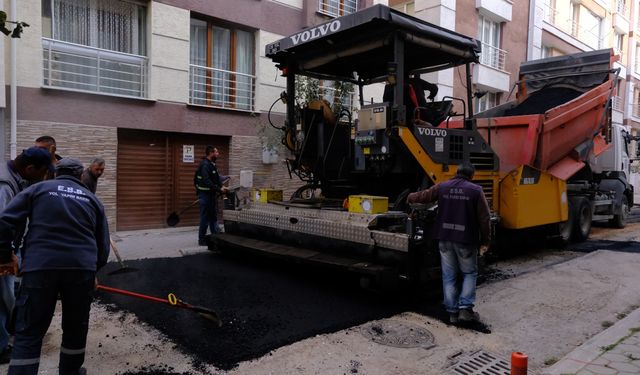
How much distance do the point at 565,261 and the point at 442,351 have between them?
15.8 feet

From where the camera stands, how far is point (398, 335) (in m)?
4.23

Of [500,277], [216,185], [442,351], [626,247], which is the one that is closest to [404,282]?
[442,351]

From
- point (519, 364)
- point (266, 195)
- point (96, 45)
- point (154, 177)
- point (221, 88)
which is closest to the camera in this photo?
point (519, 364)

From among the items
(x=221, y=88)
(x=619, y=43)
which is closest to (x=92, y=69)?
(x=221, y=88)

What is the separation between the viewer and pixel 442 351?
13.0ft

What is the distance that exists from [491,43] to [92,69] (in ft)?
46.6

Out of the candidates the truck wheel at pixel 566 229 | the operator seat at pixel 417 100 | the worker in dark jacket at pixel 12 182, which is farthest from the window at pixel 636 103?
the worker in dark jacket at pixel 12 182

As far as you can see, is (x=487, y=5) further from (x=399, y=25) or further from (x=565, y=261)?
(x=399, y=25)

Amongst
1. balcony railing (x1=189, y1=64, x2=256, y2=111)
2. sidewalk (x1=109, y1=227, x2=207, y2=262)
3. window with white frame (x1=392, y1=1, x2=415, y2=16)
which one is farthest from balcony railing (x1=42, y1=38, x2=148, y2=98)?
window with white frame (x1=392, y1=1, x2=415, y2=16)

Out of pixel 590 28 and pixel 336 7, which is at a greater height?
pixel 590 28

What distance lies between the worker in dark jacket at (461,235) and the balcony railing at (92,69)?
7.39m

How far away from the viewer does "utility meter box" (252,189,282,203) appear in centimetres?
690

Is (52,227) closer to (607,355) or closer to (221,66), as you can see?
(607,355)

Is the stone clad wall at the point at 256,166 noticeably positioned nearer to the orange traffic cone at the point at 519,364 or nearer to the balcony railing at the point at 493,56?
the orange traffic cone at the point at 519,364
